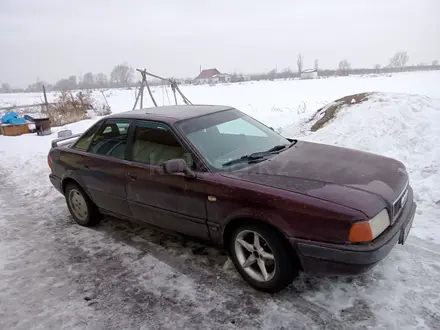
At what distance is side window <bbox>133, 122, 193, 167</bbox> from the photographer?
3.40 meters

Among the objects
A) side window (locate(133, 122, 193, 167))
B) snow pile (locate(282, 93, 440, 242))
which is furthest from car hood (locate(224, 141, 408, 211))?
snow pile (locate(282, 93, 440, 242))

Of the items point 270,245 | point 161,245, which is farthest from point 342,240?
point 161,245

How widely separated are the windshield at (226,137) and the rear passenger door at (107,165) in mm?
917

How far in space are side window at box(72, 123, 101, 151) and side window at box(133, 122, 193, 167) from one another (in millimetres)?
877

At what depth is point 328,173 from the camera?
2.96m

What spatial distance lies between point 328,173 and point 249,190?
731 millimetres

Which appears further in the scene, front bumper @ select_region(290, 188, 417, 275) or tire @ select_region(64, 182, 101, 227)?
tire @ select_region(64, 182, 101, 227)

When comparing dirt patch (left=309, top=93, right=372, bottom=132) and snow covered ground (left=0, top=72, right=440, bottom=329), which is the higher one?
dirt patch (left=309, top=93, right=372, bottom=132)

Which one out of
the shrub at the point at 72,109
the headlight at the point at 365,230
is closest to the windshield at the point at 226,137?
the headlight at the point at 365,230

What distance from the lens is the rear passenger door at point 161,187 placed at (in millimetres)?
3225

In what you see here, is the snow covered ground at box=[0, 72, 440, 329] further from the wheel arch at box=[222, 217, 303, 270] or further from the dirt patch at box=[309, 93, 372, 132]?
the dirt patch at box=[309, 93, 372, 132]

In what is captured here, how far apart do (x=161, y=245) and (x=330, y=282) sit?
191 cm

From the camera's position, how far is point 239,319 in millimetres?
2674

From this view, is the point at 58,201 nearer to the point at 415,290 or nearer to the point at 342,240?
the point at 342,240
